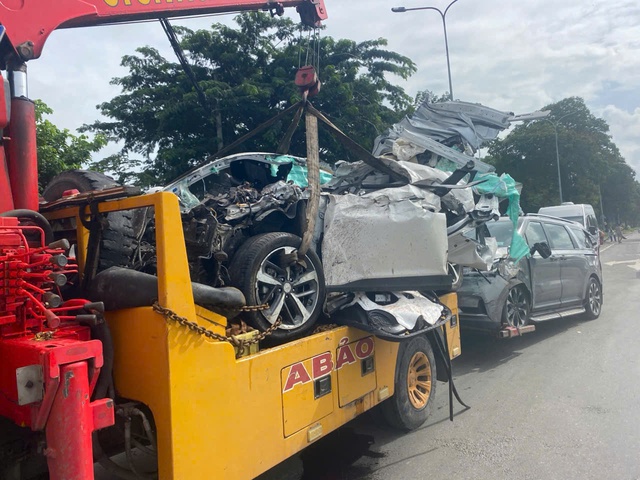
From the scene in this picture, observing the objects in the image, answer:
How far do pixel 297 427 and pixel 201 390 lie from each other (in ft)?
3.15

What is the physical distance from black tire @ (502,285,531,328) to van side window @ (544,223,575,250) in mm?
1463

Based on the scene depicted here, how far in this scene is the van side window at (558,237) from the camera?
8719 millimetres

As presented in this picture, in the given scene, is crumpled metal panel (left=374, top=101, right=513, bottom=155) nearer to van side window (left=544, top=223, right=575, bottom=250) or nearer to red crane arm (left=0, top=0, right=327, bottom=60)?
van side window (left=544, top=223, right=575, bottom=250)

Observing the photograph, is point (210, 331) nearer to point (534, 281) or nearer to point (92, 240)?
point (92, 240)

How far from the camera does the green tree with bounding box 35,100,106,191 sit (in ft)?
30.7

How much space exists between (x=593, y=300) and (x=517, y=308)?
10.6ft

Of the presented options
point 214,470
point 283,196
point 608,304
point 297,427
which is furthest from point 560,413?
point 608,304

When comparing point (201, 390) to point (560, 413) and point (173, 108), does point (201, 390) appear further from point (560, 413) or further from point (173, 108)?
point (173, 108)

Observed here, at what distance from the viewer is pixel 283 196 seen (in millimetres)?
4391

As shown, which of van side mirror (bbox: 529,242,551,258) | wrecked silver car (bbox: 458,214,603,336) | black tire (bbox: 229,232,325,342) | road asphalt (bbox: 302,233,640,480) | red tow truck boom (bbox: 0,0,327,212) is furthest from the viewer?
van side mirror (bbox: 529,242,551,258)

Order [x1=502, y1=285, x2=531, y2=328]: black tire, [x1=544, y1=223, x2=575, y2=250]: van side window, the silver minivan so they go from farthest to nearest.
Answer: the silver minivan → [x1=544, y1=223, x2=575, y2=250]: van side window → [x1=502, y1=285, x2=531, y2=328]: black tire

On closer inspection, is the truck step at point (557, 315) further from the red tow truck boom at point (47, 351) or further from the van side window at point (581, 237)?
the red tow truck boom at point (47, 351)

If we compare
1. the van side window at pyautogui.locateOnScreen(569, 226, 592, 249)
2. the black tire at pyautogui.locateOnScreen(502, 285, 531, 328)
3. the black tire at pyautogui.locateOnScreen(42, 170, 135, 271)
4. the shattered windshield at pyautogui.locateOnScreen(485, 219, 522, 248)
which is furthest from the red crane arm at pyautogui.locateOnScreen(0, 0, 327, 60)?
the van side window at pyautogui.locateOnScreen(569, 226, 592, 249)

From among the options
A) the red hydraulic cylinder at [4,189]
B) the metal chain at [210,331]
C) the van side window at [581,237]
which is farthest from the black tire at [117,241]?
the van side window at [581,237]
